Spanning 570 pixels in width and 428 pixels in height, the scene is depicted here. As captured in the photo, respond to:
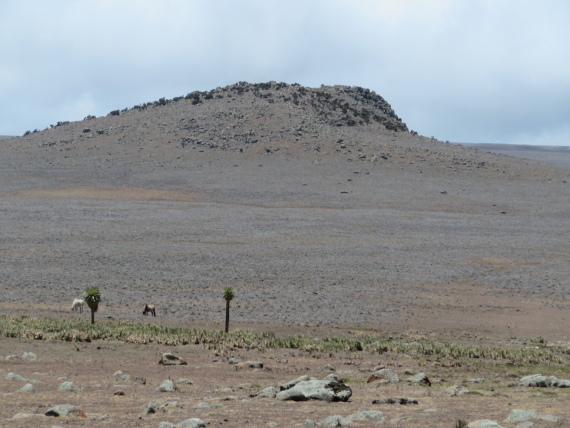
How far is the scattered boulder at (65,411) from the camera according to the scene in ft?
48.3

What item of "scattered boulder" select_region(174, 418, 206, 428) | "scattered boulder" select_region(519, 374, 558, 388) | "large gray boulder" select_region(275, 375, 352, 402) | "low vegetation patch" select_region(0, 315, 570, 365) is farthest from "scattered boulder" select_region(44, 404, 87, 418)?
"low vegetation patch" select_region(0, 315, 570, 365)

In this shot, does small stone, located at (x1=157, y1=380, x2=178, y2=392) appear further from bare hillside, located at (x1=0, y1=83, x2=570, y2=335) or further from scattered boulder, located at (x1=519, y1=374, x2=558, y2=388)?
bare hillside, located at (x1=0, y1=83, x2=570, y2=335)

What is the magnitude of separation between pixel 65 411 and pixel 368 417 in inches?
217

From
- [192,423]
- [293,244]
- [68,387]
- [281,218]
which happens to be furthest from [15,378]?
[281,218]

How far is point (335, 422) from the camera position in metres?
13.8

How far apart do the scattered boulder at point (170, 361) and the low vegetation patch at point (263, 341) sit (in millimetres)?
2700

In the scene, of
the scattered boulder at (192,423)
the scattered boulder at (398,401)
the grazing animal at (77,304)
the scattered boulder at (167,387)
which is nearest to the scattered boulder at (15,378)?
the scattered boulder at (167,387)

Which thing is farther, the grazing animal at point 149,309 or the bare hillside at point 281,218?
the bare hillside at point 281,218

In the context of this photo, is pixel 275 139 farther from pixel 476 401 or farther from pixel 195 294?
pixel 476 401

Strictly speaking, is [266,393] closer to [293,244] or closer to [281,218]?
[293,244]

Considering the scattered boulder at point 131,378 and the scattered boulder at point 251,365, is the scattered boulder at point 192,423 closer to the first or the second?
the scattered boulder at point 131,378

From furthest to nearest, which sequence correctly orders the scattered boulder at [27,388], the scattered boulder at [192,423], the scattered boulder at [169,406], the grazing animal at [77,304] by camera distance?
1. the grazing animal at [77,304]
2. the scattered boulder at [27,388]
3. the scattered boulder at [169,406]
4. the scattered boulder at [192,423]

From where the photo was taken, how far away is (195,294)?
4003cm

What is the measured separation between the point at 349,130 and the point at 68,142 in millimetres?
37582
